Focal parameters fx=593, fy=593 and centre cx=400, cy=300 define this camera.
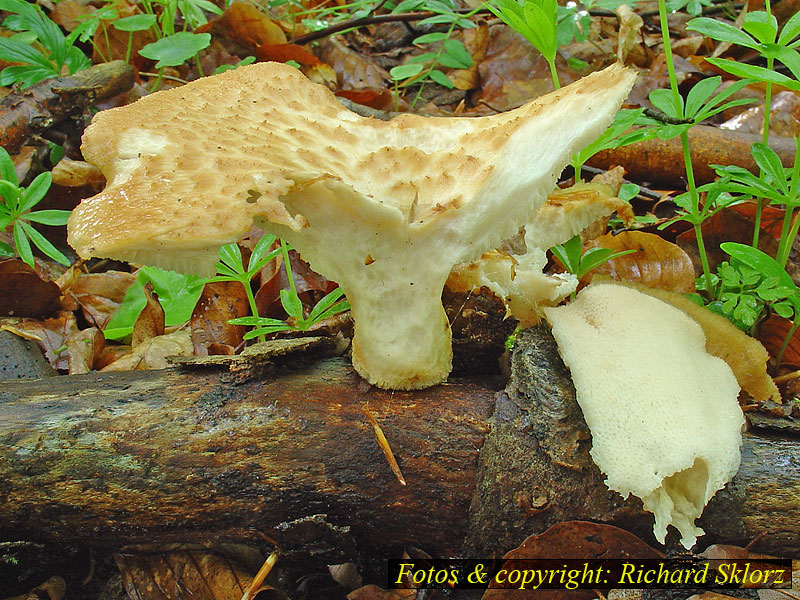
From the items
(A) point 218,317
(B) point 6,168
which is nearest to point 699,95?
(A) point 218,317

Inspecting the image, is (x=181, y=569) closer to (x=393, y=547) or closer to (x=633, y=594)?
(x=393, y=547)

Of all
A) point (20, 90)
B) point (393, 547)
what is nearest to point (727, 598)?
point (393, 547)

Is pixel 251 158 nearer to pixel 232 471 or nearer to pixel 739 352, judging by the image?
pixel 232 471

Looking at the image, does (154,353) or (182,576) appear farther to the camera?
(154,353)

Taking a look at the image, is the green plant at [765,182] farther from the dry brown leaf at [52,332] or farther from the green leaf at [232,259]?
the dry brown leaf at [52,332]

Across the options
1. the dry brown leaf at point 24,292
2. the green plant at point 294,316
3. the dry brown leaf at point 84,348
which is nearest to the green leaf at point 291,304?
the green plant at point 294,316

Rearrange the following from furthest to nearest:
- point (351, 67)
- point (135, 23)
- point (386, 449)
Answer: point (351, 67)
point (135, 23)
point (386, 449)
